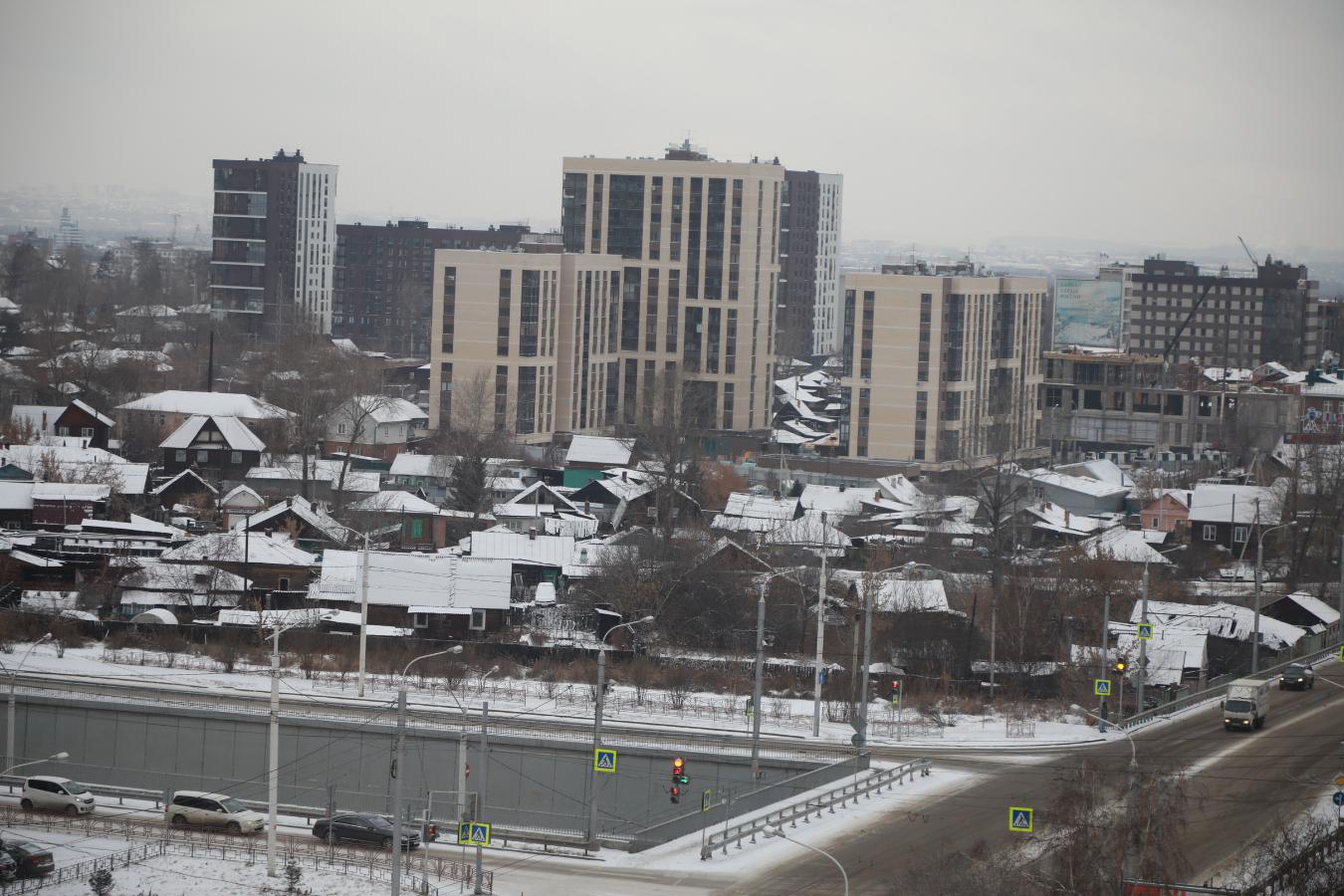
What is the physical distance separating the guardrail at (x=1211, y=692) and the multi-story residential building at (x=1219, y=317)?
99.2 meters

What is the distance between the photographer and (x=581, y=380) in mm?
88188

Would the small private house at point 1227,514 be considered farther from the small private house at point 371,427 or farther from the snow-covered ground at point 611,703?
the small private house at point 371,427

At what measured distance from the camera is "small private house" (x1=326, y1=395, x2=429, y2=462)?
78500mm

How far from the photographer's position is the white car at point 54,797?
32469 millimetres

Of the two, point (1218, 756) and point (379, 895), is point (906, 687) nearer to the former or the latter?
point (1218, 756)

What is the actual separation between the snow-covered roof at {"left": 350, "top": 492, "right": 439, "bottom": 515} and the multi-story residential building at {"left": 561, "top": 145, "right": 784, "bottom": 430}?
3048 cm

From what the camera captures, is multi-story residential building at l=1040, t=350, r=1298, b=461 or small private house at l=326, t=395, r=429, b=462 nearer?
small private house at l=326, t=395, r=429, b=462

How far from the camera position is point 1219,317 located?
142500 mm

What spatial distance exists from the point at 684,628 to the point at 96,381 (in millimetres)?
49973

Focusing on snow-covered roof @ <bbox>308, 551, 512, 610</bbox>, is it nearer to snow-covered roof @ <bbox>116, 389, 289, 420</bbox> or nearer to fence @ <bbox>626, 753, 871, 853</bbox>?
fence @ <bbox>626, 753, 871, 853</bbox>

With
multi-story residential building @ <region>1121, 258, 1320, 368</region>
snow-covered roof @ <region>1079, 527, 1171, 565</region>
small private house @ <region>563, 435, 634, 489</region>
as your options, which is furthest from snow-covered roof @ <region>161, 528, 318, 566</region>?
multi-story residential building @ <region>1121, 258, 1320, 368</region>

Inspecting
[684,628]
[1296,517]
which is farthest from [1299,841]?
[1296,517]

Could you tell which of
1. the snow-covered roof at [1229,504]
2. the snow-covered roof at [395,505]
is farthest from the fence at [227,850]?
the snow-covered roof at [1229,504]

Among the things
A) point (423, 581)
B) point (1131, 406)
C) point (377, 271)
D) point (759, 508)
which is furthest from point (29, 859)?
point (377, 271)
